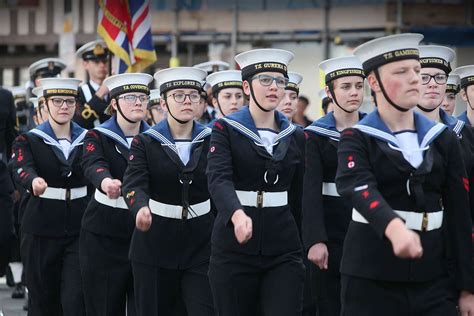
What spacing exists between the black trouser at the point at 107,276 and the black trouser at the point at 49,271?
2.09 feet

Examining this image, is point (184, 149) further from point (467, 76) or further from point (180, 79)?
point (467, 76)

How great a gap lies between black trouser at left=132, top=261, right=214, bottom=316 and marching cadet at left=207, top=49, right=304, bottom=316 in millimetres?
677

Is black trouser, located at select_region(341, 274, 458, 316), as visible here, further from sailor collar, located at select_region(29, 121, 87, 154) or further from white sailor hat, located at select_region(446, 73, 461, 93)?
sailor collar, located at select_region(29, 121, 87, 154)

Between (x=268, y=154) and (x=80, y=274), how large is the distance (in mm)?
2927

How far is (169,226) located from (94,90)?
4.94 meters

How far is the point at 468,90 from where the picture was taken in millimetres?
9625

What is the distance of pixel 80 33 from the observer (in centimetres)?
3588

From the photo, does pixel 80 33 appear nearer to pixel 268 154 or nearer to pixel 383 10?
pixel 383 10

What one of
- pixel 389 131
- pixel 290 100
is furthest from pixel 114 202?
pixel 389 131

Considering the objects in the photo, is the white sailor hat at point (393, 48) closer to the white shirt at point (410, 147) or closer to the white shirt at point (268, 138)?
the white shirt at point (410, 147)

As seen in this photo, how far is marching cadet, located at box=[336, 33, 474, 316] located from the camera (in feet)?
21.5

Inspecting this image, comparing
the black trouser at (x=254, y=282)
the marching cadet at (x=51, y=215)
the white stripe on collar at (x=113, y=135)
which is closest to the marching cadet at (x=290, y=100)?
the marching cadet at (x=51, y=215)

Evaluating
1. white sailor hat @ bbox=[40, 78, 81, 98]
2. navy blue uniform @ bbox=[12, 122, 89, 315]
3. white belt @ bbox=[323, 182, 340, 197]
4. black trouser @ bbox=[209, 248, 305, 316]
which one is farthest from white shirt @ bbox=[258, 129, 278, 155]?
white sailor hat @ bbox=[40, 78, 81, 98]

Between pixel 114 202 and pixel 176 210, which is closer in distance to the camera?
pixel 176 210
